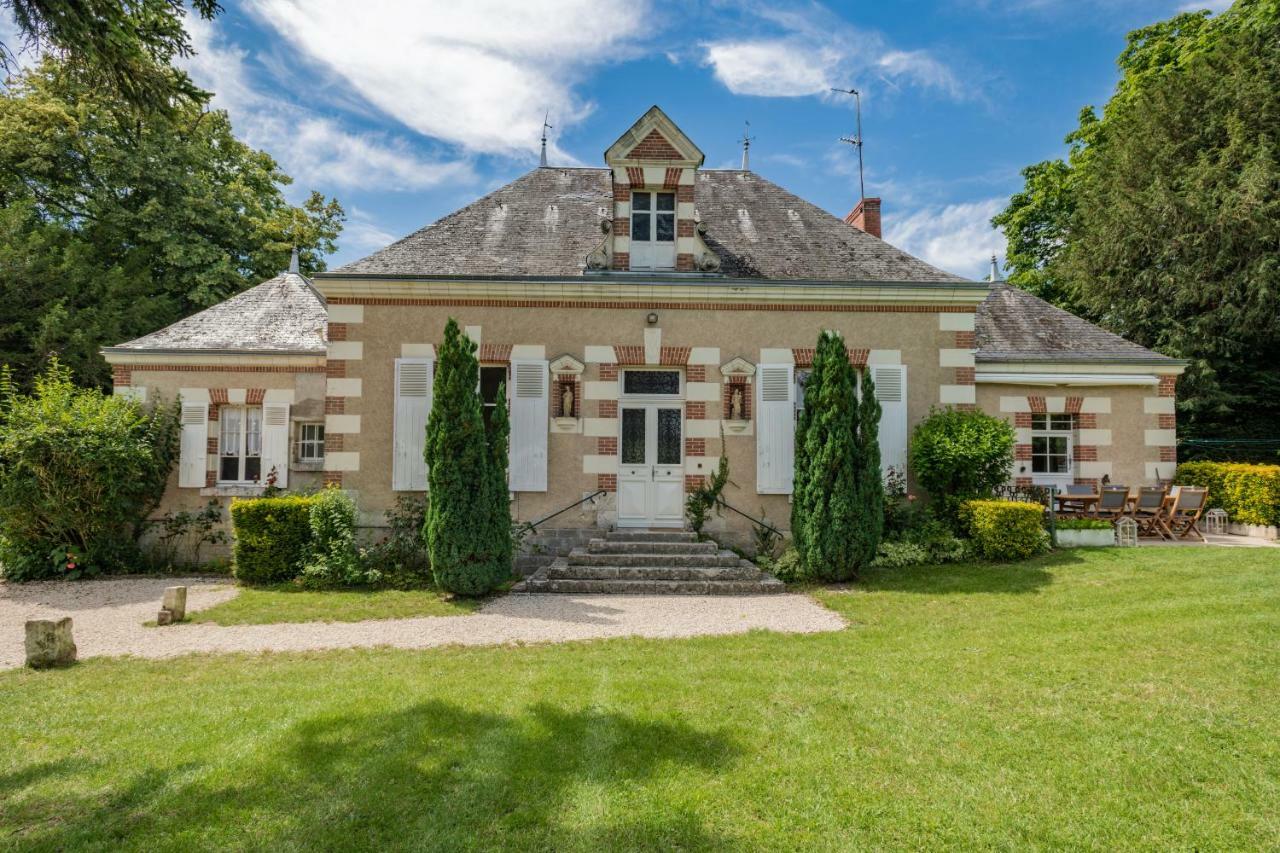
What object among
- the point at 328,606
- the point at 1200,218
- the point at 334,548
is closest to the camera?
the point at 328,606

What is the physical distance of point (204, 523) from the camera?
1085 cm

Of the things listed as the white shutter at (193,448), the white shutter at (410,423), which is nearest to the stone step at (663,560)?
the white shutter at (410,423)

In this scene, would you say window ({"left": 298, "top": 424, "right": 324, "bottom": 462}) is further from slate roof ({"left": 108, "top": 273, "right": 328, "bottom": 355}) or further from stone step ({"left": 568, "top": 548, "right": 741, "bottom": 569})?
stone step ({"left": 568, "top": 548, "right": 741, "bottom": 569})

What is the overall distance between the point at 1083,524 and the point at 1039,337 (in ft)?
13.3

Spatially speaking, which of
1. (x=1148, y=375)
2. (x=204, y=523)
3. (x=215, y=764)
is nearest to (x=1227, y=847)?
(x=215, y=764)

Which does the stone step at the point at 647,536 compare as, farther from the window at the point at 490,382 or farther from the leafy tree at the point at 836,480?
the window at the point at 490,382

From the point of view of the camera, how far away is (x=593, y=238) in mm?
11039

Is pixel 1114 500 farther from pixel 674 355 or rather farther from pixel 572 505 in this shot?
pixel 572 505

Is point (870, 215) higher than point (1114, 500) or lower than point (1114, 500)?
higher

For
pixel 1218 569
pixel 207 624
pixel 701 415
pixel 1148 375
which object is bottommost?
pixel 207 624

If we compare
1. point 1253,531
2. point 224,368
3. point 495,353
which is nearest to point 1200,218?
point 1253,531

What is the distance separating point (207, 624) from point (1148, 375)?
15.4m

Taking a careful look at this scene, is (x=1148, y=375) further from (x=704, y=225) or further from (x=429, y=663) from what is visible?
(x=429, y=663)

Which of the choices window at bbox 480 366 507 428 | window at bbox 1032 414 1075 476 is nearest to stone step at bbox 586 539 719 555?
window at bbox 480 366 507 428
